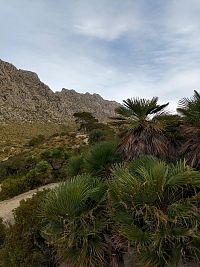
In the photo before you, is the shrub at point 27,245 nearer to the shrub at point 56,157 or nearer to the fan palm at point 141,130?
the fan palm at point 141,130

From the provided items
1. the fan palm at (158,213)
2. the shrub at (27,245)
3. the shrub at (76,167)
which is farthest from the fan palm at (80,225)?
the shrub at (76,167)

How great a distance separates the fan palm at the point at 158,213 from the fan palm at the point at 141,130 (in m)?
1.67

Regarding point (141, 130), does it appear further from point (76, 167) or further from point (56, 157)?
point (56, 157)

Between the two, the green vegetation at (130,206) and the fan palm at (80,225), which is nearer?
the green vegetation at (130,206)

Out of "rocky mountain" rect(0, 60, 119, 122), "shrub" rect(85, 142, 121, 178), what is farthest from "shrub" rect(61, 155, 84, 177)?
"rocky mountain" rect(0, 60, 119, 122)

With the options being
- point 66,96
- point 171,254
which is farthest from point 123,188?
point 66,96

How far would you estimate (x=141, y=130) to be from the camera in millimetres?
9977

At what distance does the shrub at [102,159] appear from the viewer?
10150 millimetres

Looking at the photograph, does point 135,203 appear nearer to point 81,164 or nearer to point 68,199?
point 68,199

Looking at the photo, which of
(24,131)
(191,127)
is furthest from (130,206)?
(24,131)

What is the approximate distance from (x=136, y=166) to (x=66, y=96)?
4693 inches

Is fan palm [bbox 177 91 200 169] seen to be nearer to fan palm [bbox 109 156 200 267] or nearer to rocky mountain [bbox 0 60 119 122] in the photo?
fan palm [bbox 109 156 200 267]

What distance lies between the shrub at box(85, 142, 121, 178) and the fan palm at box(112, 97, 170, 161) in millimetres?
232

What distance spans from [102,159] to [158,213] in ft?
10.6
